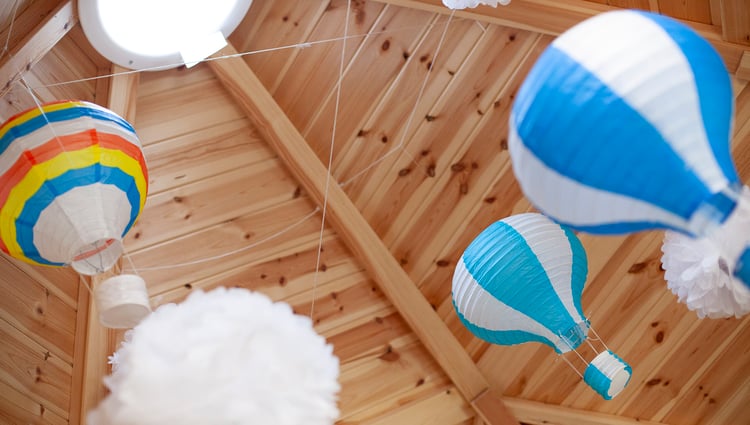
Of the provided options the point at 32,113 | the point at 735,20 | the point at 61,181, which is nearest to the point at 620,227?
the point at 61,181

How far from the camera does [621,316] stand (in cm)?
271

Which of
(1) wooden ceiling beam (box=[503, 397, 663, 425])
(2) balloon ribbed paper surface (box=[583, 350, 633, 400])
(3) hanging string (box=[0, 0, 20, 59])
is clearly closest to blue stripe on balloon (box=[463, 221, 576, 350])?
(2) balloon ribbed paper surface (box=[583, 350, 633, 400])

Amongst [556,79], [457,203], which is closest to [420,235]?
[457,203]

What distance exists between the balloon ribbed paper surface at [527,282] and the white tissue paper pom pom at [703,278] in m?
0.21

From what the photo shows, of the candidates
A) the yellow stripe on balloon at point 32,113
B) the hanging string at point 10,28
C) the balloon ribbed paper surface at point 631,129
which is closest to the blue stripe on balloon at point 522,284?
the balloon ribbed paper surface at point 631,129

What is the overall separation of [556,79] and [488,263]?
0.71 m

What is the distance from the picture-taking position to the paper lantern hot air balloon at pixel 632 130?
44.3 inches

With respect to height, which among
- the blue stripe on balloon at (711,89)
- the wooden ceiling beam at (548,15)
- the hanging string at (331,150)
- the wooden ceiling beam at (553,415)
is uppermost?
the blue stripe on balloon at (711,89)

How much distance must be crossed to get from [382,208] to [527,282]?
3.33ft

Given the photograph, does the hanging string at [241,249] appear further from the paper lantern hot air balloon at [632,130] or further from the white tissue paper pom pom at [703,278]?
the paper lantern hot air balloon at [632,130]

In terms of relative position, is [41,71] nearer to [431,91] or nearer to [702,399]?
[431,91]

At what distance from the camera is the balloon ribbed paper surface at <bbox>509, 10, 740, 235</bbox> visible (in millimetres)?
1125

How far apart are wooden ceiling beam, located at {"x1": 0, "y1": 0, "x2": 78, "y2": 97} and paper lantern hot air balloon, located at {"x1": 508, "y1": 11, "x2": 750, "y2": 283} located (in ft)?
4.10

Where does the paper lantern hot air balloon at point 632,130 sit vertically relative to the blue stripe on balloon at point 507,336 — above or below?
above
